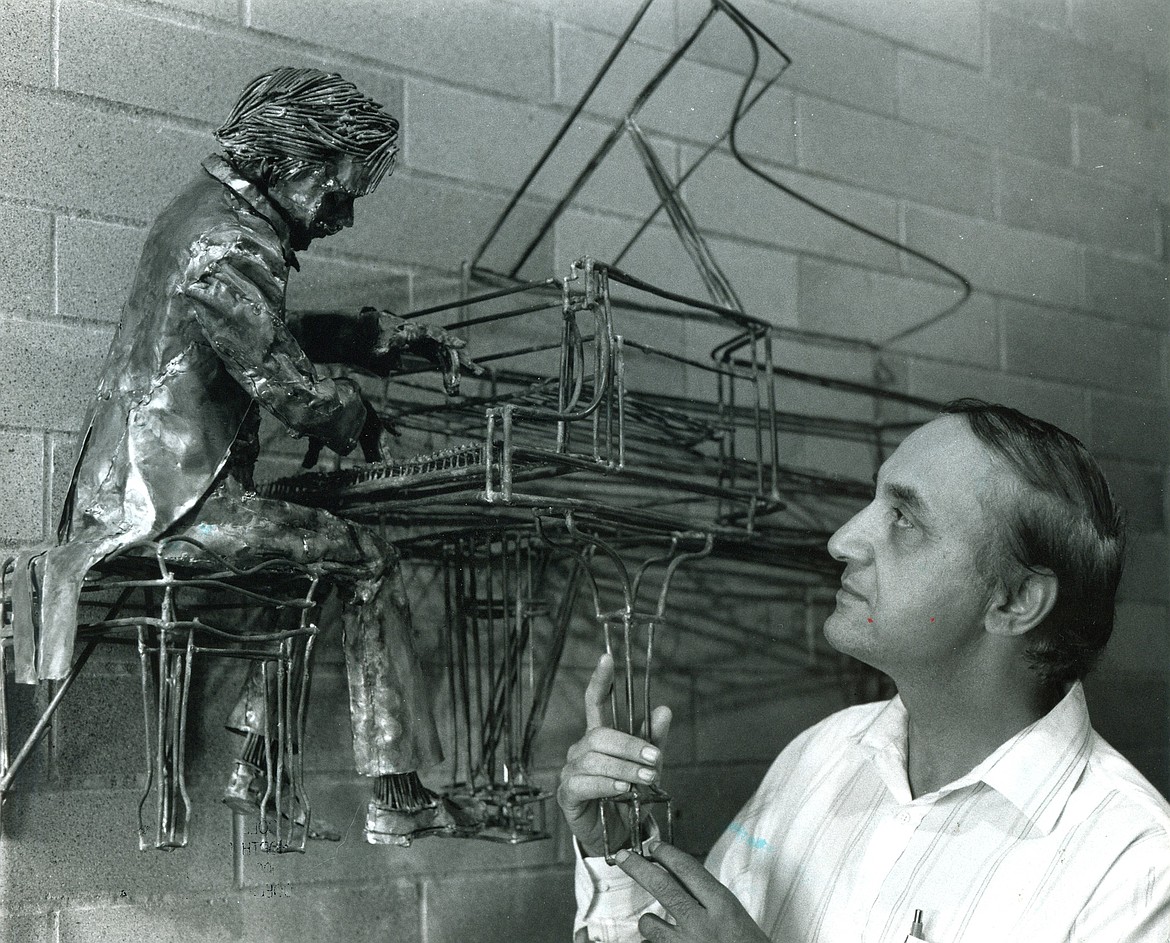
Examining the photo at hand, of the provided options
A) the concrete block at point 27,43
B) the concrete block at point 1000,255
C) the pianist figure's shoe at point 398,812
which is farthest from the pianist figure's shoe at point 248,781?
the concrete block at point 1000,255

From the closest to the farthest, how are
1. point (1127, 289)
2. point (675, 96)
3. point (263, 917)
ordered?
point (263, 917) → point (675, 96) → point (1127, 289)

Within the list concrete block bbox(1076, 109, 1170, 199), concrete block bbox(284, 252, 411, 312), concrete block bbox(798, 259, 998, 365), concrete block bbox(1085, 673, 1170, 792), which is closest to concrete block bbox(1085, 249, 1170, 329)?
concrete block bbox(1076, 109, 1170, 199)

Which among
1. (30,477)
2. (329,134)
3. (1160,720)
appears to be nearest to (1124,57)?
(1160,720)

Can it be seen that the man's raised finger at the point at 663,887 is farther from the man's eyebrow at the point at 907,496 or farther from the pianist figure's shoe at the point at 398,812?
the man's eyebrow at the point at 907,496

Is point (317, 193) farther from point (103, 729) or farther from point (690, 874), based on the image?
point (690, 874)

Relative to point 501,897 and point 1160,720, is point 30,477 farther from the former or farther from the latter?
point 1160,720

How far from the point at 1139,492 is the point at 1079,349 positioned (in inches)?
10.8

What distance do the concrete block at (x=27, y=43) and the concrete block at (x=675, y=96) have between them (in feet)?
2.32

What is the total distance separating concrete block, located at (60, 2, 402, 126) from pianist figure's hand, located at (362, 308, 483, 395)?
36 centimetres

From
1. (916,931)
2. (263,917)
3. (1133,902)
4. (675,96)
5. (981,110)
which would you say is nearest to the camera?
(1133,902)

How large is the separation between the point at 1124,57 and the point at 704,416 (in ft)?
3.85

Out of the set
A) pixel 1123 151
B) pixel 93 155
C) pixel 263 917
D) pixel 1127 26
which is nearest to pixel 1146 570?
pixel 1123 151

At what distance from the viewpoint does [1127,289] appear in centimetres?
268

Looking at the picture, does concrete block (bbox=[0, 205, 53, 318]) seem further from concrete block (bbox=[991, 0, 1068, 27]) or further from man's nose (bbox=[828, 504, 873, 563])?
concrete block (bbox=[991, 0, 1068, 27])
